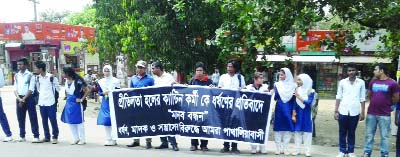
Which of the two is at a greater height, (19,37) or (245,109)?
(19,37)

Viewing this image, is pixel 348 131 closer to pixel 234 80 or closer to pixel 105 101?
pixel 234 80

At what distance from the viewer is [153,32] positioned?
11883 mm

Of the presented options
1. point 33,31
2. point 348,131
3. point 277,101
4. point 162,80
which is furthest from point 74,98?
point 33,31

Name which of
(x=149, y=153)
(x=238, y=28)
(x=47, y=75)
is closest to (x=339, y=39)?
(x=238, y=28)

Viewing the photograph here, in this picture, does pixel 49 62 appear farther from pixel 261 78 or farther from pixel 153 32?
pixel 261 78

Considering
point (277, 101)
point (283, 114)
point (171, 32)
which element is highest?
point (171, 32)

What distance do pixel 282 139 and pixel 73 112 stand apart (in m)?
3.90

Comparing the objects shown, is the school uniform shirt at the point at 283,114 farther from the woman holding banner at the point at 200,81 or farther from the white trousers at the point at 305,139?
the woman holding banner at the point at 200,81

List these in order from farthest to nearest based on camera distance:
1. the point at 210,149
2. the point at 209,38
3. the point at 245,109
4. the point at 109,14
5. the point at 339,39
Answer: the point at 109,14
the point at 209,38
the point at 339,39
the point at 210,149
the point at 245,109

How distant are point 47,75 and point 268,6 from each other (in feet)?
15.2

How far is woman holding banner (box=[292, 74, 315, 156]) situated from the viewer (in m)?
7.27

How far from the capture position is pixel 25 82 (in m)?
8.66

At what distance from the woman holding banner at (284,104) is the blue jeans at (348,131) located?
816mm

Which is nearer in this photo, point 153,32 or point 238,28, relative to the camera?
point 238,28
